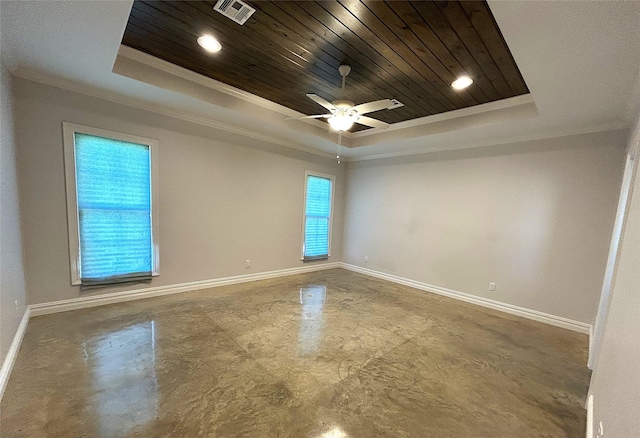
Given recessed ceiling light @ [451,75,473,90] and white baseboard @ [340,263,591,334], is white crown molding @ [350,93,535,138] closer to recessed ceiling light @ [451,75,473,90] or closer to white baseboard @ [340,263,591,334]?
recessed ceiling light @ [451,75,473,90]

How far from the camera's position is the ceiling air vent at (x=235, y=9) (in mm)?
1836

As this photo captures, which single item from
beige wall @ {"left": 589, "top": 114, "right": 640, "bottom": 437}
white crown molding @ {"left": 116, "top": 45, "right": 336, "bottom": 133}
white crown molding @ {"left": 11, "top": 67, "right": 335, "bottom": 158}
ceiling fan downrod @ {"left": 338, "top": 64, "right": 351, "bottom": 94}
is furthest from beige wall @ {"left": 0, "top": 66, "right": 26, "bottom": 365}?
beige wall @ {"left": 589, "top": 114, "right": 640, "bottom": 437}

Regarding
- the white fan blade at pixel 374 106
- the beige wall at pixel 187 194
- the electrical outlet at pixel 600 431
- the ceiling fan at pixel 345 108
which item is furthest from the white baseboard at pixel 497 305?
the white fan blade at pixel 374 106

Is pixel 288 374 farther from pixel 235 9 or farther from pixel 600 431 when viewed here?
pixel 235 9

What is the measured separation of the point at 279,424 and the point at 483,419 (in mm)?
1420

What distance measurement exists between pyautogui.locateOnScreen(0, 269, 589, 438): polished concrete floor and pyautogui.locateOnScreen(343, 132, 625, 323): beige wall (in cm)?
66

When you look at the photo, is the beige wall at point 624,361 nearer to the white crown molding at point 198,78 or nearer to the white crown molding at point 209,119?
the white crown molding at point 209,119

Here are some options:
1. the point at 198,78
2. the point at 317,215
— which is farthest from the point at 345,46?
the point at 317,215

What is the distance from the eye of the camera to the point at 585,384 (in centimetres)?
221

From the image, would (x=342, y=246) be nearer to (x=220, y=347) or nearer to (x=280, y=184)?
(x=280, y=184)

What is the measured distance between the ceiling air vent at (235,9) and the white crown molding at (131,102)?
2036 millimetres

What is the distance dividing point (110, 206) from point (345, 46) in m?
3.37

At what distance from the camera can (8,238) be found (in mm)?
2174

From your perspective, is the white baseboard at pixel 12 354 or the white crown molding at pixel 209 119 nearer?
the white baseboard at pixel 12 354
